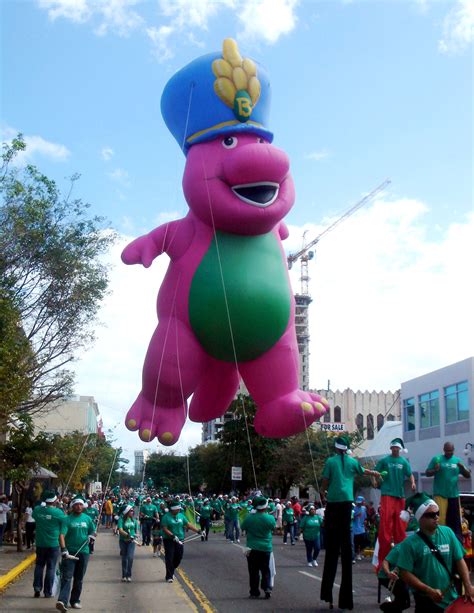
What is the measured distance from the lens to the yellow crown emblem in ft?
32.0

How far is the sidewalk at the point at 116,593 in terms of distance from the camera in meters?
10.2

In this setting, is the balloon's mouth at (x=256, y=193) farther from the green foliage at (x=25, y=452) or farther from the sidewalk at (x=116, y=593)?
the green foliage at (x=25, y=452)

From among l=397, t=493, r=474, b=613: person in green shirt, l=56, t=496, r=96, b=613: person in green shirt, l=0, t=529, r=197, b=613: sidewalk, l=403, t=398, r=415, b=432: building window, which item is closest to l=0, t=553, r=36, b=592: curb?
l=0, t=529, r=197, b=613: sidewalk

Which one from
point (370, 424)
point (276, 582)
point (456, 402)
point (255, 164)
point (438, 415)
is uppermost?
point (370, 424)

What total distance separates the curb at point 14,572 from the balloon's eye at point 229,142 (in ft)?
26.4

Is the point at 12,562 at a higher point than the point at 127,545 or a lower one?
lower

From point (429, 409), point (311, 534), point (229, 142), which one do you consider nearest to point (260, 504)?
point (229, 142)

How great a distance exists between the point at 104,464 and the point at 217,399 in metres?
32.5

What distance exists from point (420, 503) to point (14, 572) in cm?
1108

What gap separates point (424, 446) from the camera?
3141 cm

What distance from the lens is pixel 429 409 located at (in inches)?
1226

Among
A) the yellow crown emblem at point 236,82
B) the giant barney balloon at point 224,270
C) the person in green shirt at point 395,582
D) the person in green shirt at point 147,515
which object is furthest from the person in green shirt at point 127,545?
the person in green shirt at point 395,582

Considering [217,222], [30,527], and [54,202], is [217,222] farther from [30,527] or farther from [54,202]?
[30,527]

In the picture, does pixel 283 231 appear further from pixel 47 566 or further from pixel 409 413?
pixel 409 413
